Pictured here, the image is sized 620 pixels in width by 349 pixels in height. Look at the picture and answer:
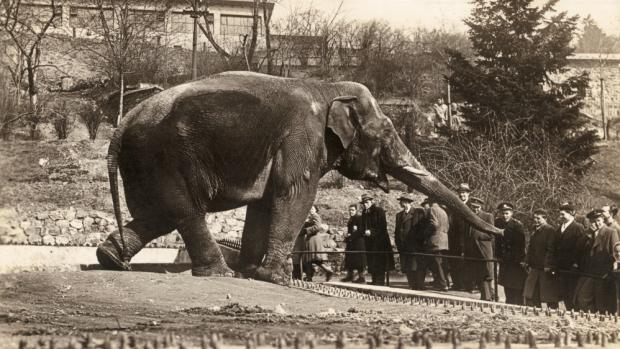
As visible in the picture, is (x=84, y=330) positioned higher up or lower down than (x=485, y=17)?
lower down

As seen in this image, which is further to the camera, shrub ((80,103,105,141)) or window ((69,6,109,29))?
window ((69,6,109,29))

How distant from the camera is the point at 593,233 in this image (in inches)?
585

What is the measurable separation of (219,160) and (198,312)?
3.18 m

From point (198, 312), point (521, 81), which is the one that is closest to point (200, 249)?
point (198, 312)

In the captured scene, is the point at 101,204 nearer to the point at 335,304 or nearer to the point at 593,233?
the point at 593,233

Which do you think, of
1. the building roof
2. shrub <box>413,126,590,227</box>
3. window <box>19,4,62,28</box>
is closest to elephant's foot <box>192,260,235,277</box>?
shrub <box>413,126,590,227</box>

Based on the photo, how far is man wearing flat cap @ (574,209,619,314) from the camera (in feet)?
46.2

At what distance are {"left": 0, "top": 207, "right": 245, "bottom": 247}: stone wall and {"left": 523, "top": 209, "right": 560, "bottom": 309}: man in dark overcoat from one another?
1464 cm

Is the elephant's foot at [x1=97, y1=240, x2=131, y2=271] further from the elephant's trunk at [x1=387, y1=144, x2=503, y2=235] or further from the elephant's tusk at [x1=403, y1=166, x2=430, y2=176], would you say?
the elephant's tusk at [x1=403, y1=166, x2=430, y2=176]

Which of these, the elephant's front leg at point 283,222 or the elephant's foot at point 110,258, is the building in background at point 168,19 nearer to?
the elephant's foot at point 110,258

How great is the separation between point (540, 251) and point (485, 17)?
16.5 meters

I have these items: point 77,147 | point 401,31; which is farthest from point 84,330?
point 401,31

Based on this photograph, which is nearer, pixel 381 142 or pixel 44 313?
pixel 44 313

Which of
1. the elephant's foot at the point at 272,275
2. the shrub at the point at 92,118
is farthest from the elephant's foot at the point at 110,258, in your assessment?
the shrub at the point at 92,118
